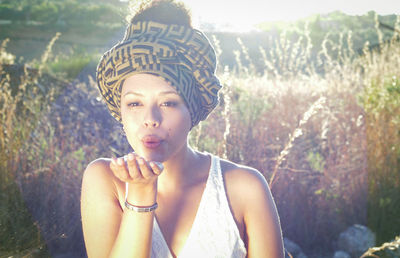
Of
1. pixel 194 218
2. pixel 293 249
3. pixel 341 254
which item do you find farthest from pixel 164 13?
pixel 341 254

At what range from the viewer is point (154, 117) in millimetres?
1526

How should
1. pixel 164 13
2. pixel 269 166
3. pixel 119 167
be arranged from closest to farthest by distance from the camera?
pixel 119 167, pixel 164 13, pixel 269 166

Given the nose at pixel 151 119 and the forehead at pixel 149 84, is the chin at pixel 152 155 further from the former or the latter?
the forehead at pixel 149 84

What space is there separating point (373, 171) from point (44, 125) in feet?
11.6

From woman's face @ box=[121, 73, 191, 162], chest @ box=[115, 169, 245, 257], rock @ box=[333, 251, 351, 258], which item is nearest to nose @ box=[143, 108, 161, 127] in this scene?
woman's face @ box=[121, 73, 191, 162]

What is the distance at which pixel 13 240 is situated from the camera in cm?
296

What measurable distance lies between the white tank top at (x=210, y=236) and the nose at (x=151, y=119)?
A: 1.37 ft

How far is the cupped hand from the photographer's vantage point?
126cm

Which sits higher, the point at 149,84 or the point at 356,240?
the point at 149,84

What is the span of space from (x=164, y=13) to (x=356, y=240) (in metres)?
2.95

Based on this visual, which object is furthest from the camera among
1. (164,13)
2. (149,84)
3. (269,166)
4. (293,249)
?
(269,166)

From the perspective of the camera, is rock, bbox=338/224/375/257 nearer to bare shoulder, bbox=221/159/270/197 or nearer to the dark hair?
bare shoulder, bbox=221/159/270/197

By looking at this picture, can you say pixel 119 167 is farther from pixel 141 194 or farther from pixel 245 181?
pixel 245 181

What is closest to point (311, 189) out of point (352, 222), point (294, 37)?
point (352, 222)
